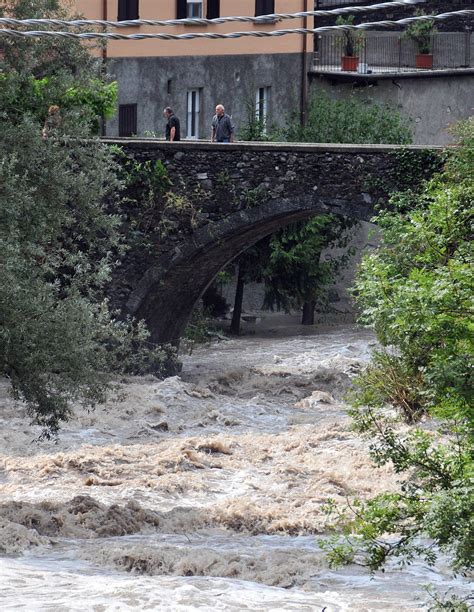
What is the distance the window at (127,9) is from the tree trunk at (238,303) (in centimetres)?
558

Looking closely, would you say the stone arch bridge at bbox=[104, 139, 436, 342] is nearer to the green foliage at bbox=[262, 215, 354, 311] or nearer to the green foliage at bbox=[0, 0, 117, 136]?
the green foliage at bbox=[262, 215, 354, 311]

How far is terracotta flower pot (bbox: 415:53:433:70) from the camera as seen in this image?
34.3 meters

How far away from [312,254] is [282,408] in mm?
7562

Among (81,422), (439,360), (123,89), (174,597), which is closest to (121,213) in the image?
(81,422)

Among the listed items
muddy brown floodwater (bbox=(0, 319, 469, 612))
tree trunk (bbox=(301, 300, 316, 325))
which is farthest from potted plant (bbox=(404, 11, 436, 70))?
muddy brown floodwater (bbox=(0, 319, 469, 612))

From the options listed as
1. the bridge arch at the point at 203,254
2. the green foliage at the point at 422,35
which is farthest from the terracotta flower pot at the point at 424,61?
the bridge arch at the point at 203,254

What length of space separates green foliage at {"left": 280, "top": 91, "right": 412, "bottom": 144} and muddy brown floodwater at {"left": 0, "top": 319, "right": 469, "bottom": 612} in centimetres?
539

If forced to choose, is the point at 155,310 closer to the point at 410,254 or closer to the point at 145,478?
the point at 145,478

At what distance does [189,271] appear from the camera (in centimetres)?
2462

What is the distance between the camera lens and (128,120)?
3008 cm

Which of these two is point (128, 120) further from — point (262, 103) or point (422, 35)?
point (422, 35)

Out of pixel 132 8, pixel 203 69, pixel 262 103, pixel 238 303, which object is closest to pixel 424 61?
pixel 262 103

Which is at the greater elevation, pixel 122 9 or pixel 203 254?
pixel 122 9

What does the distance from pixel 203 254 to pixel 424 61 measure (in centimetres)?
1240
